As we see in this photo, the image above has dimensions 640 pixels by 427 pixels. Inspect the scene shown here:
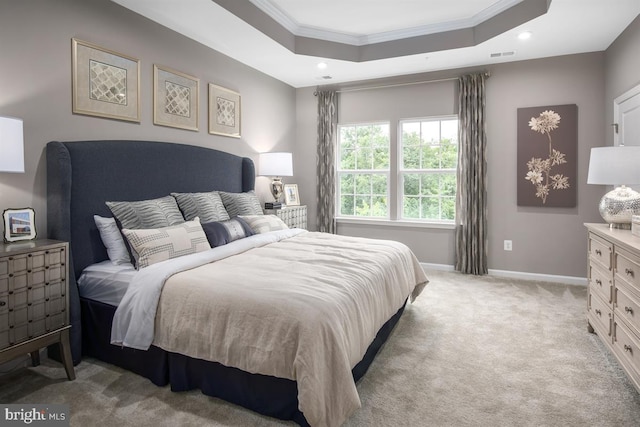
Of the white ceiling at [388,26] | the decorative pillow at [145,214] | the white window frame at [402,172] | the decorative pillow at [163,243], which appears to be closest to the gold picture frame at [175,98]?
the white ceiling at [388,26]

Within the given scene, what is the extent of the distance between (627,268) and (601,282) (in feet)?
1.73

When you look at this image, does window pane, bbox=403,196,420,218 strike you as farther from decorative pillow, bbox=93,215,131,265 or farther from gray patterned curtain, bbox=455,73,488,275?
decorative pillow, bbox=93,215,131,265

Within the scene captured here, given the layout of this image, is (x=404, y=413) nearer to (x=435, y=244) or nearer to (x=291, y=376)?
(x=291, y=376)

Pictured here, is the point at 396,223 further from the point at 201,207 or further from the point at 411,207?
the point at 201,207

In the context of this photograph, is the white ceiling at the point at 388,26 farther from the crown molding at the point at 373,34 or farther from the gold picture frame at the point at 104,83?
the gold picture frame at the point at 104,83

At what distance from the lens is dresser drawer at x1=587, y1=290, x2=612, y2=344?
2400 mm

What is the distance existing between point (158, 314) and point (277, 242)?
1.33 meters

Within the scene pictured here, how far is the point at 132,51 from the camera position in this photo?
308cm

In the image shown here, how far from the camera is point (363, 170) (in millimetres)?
5293

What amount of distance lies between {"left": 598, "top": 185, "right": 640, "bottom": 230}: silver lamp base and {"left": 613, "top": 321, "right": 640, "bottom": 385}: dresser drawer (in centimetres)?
76

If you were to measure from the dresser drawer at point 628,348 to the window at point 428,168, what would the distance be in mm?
2710

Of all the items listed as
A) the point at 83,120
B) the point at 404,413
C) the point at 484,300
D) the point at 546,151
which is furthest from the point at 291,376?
the point at 546,151

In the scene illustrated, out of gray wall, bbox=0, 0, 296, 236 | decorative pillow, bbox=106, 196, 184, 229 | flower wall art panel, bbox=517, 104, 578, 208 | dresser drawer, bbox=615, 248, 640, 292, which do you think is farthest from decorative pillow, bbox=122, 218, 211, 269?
flower wall art panel, bbox=517, 104, 578, 208

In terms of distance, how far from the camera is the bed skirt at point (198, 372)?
179 centimetres
